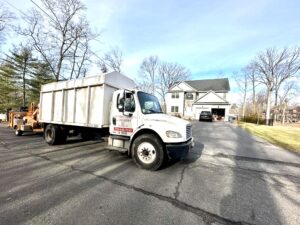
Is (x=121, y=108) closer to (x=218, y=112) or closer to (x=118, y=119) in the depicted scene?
(x=118, y=119)

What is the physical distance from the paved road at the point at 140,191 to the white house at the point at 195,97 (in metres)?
36.1

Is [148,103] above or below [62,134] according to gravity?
above

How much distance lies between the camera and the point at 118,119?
21.6 feet

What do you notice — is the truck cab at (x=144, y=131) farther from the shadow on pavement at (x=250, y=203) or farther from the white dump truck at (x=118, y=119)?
the shadow on pavement at (x=250, y=203)

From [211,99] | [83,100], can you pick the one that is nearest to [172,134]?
[83,100]

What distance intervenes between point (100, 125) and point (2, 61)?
3015 centimetres

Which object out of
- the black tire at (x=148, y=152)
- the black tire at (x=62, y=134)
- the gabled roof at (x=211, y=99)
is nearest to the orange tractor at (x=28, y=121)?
the black tire at (x=62, y=134)

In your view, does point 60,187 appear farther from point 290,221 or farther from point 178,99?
point 178,99

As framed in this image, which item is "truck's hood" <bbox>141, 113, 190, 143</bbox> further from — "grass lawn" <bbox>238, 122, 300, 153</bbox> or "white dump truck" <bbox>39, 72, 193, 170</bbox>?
"grass lawn" <bbox>238, 122, 300, 153</bbox>

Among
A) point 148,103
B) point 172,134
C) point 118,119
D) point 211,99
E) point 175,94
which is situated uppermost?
point 175,94

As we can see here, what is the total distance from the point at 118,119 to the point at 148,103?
3.72 ft

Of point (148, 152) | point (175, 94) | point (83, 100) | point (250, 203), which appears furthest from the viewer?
point (175, 94)

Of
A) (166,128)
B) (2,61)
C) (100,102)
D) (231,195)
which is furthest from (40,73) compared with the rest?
(231,195)

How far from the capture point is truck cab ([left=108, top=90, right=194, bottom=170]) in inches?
219
